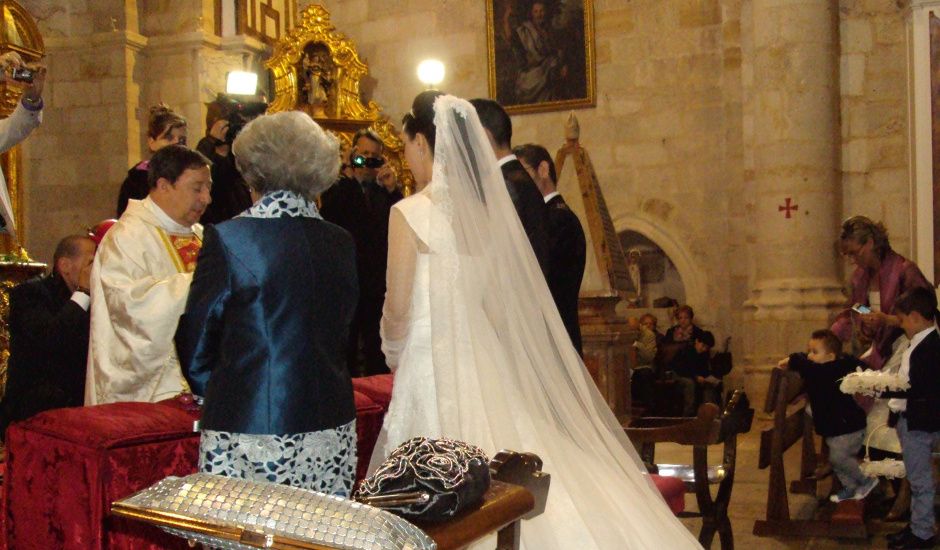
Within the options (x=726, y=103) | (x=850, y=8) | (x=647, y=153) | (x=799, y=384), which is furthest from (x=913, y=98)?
(x=799, y=384)

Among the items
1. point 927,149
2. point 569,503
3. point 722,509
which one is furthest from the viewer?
point 927,149

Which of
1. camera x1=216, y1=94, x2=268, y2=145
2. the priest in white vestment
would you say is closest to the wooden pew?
camera x1=216, y1=94, x2=268, y2=145

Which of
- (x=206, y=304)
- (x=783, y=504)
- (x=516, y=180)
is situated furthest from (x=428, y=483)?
(x=783, y=504)

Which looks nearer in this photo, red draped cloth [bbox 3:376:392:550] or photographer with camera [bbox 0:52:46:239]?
red draped cloth [bbox 3:376:392:550]

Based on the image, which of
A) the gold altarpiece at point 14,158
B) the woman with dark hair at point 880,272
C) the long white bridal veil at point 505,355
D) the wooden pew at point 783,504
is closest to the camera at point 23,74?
the gold altarpiece at point 14,158

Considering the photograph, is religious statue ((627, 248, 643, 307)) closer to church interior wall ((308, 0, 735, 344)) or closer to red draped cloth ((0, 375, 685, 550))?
church interior wall ((308, 0, 735, 344))

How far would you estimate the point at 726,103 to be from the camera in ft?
33.8

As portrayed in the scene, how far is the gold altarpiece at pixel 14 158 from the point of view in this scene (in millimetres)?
5855

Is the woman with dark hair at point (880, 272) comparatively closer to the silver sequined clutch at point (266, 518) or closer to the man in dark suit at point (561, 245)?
the man in dark suit at point (561, 245)

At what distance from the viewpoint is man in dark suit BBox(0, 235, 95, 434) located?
3875 millimetres

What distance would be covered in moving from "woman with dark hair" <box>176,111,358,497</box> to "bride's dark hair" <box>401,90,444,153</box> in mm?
835

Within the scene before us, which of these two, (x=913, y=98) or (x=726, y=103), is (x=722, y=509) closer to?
(x=913, y=98)

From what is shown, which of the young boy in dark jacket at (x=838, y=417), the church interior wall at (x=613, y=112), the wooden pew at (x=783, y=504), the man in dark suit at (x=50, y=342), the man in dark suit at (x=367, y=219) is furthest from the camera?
the church interior wall at (x=613, y=112)

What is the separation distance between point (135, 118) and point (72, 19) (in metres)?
1.18
